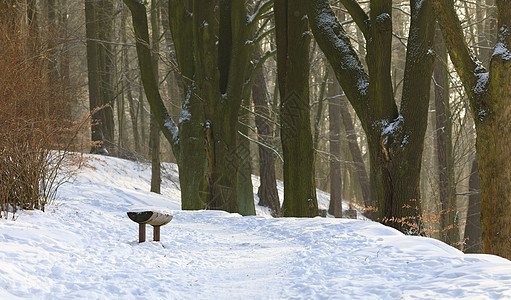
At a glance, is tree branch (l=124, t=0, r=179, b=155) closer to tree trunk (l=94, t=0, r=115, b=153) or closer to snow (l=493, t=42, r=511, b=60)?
tree trunk (l=94, t=0, r=115, b=153)

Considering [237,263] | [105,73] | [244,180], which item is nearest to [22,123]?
[237,263]

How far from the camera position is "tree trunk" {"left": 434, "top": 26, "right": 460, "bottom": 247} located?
13.8 meters

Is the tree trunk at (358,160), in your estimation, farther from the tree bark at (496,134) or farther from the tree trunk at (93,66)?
the tree bark at (496,134)

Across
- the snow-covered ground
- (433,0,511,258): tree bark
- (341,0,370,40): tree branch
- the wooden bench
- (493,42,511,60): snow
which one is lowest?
the snow-covered ground

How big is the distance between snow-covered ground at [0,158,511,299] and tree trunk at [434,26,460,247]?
6.29 meters

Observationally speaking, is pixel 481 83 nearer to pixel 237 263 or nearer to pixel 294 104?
pixel 237 263

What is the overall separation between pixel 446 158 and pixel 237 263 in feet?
31.7

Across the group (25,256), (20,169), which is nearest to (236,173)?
(20,169)

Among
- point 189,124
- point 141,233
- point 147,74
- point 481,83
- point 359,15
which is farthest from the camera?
point 147,74

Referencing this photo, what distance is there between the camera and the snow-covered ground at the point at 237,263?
442 cm

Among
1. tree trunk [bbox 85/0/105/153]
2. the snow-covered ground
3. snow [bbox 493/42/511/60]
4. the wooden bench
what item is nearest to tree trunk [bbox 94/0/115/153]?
tree trunk [bbox 85/0/105/153]

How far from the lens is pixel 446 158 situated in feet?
46.7

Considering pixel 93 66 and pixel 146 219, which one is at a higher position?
pixel 93 66

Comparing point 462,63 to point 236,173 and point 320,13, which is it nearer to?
point 320,13
